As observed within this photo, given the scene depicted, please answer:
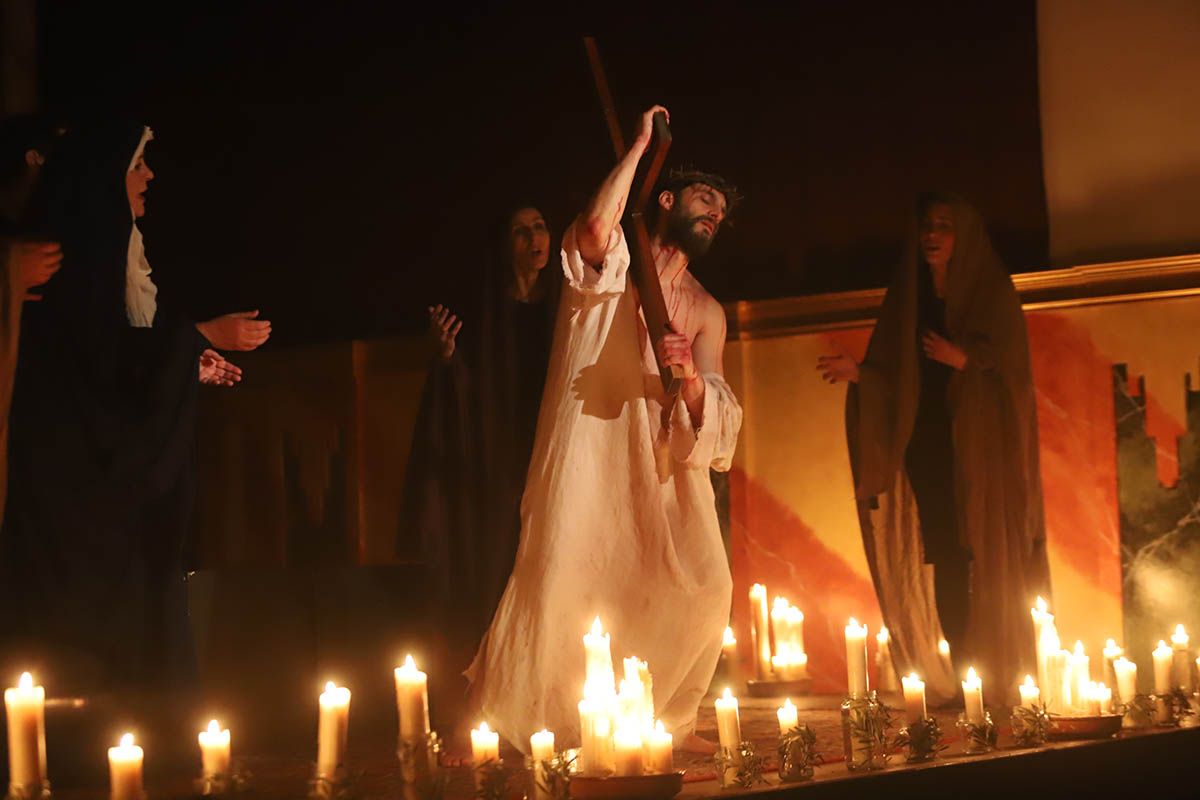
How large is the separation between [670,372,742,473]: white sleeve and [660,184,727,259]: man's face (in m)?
0.44

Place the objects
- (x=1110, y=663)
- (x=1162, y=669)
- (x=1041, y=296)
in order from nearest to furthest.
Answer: (x=1162, y=669), (x=1110, y=663), (x=1041, y=296)

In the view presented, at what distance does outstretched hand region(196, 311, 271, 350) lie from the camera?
4.43m

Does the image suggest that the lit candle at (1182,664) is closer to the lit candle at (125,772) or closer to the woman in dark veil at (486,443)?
the woman in dark veil at (486,443)

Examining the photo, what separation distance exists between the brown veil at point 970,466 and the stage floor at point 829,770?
69 cm

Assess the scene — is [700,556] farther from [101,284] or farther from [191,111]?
[191,111]

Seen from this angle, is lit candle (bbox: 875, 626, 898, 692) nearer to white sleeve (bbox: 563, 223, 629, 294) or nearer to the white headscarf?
white sleeve (bbox: 563, 223, 629, 294)

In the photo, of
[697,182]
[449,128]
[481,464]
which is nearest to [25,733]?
[481,464]

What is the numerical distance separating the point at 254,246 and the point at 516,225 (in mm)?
2523

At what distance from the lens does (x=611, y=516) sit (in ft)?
15.0

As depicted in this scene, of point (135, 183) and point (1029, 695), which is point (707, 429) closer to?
point (1029, 695)

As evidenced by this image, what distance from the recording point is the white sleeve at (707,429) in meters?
4.54

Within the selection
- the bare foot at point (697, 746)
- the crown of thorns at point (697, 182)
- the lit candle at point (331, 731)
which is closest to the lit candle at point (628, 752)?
the lit candle at point (331, 731)

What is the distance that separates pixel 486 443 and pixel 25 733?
1813 mm

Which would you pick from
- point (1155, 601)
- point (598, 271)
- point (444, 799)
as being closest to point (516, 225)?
point (598, 271)
